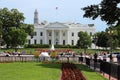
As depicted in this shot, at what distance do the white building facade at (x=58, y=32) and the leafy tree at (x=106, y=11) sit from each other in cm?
12086

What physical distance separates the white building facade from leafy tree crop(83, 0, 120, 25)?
121 m

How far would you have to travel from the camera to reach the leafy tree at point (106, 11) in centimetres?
4286

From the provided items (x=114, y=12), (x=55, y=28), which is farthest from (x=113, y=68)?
(x=55, y=28)

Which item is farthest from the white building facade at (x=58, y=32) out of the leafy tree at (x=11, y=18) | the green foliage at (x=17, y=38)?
the green foliage at (x=17, y=38)

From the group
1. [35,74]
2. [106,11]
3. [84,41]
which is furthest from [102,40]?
[35,74]

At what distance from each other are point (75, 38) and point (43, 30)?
13.0 meters

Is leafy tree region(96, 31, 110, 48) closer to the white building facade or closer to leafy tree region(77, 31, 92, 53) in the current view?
leafy tree region(77, 31, 92, 53)

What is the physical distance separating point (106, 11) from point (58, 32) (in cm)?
12477

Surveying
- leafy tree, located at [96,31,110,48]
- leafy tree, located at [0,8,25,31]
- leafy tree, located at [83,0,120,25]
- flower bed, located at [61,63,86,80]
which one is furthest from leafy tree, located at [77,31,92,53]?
flower bed, located at [61,63,86,80]

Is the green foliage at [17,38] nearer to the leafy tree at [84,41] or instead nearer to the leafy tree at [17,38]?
the leafy tree at [17,38]

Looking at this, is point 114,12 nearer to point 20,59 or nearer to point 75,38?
point 20,59

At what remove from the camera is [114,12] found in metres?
42.8

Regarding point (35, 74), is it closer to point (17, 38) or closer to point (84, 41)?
point (17, 38)

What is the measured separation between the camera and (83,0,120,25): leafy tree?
4286 centimetres
